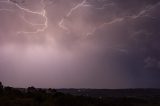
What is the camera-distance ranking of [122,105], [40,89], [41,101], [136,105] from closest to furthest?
[41,101], [40,89], [122,105], [136,105]

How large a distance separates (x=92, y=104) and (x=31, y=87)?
19.6 metres

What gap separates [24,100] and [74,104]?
9.09 meters

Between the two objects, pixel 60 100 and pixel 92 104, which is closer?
pixel 60 100

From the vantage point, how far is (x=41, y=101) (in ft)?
227

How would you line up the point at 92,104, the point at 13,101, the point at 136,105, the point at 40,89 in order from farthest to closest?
1. the point at 136,105
2. the point at 40,89
3. the point at 92,104
4. the point at 13,101

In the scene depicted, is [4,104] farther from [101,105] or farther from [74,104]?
[101,105]

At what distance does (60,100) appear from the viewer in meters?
71.5

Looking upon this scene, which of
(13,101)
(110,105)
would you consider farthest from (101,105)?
(13,101)

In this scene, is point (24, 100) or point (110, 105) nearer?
point (24, 100)

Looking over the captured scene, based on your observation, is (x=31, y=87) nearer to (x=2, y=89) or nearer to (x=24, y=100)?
(x=2, y=89)

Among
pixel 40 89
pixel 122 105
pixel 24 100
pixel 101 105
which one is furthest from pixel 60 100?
pixel 122 105

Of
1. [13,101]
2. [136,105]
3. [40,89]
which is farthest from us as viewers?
[136,105]

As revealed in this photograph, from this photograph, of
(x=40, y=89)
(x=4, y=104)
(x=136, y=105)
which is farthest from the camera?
(x=136, y=105)

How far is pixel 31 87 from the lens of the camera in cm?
9400
